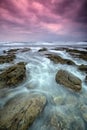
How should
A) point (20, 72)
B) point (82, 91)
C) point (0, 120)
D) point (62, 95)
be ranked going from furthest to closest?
point (20, 72) < point (82, 91) < point (62, 95) < point (0, 120)

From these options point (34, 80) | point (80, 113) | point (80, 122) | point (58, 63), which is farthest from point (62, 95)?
point (58, 63)

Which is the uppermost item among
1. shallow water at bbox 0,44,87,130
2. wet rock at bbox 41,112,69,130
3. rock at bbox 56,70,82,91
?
rock at bbox 56,70,82,91

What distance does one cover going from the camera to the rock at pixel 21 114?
127 inches

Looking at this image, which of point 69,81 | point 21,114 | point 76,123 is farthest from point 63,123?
point 69,81

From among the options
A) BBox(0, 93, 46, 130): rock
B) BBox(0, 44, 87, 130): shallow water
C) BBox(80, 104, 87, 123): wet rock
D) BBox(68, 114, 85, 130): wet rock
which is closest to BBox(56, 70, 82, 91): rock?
BBox(0, 44, 87, 130): shallow water

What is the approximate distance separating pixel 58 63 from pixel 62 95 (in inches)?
223

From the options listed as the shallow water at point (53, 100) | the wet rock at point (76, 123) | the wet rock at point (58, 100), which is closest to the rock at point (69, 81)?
the shallow water at point (53, 100)

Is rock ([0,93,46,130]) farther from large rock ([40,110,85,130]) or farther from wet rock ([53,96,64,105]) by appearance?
wet rock ([53,96,64,105])

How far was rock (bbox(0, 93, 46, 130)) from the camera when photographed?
3234mm

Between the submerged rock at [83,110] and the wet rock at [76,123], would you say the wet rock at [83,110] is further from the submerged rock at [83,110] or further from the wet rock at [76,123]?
the wet rock at [76,123]

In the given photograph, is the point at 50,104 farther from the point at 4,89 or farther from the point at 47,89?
the point at 4,89

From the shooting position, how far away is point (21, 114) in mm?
3482

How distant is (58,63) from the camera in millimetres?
10562

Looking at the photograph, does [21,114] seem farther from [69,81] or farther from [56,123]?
[69,81]
